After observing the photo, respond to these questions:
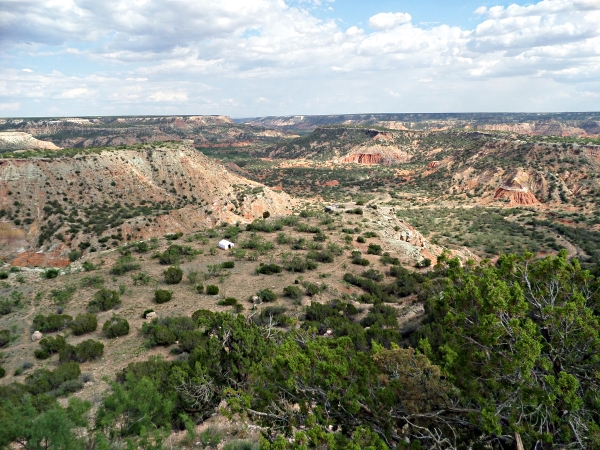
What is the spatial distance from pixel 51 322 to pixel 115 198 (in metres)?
37.4

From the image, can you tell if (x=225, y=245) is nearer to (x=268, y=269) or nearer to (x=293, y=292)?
(x=268, y=269)

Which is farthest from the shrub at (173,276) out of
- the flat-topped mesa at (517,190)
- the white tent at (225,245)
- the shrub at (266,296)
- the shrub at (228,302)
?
the flat-topped mesa at (517,190)

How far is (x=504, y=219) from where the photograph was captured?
58406mm

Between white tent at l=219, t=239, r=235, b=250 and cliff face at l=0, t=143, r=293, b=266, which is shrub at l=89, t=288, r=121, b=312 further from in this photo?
cliff face at l=0, t=143, r=293, b=266

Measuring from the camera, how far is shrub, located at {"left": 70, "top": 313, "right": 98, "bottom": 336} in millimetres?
16703

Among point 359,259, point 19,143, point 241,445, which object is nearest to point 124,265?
point 359,259

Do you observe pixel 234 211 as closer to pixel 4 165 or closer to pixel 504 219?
pixel 4 165

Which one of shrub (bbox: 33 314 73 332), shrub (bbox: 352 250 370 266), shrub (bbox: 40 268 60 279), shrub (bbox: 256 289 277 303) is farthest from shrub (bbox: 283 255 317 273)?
shrub (bbox: 40 268 60 279)

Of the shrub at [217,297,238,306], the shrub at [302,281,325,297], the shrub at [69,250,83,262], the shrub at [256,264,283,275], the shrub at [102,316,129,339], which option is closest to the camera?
the shrub at [102,316,129,339]

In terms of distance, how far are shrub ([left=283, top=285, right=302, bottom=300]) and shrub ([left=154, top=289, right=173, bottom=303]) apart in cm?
695

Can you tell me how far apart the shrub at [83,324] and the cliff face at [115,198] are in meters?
24.1

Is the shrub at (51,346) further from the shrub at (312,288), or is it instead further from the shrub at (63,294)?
the shrub at (312,288)

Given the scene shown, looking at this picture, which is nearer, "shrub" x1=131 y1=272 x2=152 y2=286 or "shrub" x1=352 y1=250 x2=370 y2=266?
"shrub" x1=131 y1=272 x2=152 y2=286

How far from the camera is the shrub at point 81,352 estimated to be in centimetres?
1427
